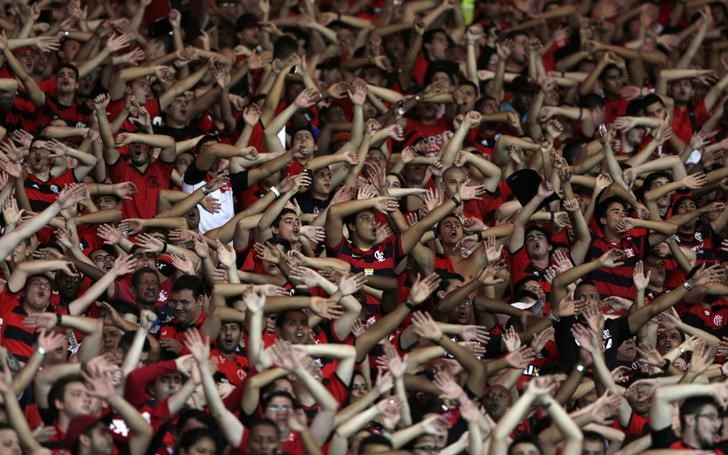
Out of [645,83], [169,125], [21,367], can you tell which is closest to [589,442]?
[21,367]

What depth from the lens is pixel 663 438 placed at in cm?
965

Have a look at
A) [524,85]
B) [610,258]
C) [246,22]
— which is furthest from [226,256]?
[524,85]

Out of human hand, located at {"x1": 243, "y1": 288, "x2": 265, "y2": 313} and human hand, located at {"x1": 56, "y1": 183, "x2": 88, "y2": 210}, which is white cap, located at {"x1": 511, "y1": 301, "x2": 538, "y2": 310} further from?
human hand, located at {"x1": 56, "y1": 183, "x2": 88, "y2": 210}

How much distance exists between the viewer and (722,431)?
384 inches

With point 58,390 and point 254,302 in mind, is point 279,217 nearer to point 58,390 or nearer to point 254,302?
point 254,302

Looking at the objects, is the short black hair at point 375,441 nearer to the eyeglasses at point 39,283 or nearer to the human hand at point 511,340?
the human hand at point 511,340

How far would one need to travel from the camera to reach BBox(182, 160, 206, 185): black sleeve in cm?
1270

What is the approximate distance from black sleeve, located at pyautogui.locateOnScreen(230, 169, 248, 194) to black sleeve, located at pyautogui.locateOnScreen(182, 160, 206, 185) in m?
0.28

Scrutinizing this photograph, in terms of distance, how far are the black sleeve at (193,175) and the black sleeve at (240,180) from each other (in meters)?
0.28

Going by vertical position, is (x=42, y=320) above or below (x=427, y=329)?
below

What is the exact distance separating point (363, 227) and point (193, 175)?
1760mm

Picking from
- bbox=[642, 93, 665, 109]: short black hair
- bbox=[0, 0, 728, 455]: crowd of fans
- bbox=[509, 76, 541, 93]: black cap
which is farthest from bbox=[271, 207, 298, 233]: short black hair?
bbox=[642, 93, 665, 109]: short black hair

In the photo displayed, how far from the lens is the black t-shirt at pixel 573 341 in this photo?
11164 millimetres

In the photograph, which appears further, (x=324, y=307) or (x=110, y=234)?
(x=110, y=234)
